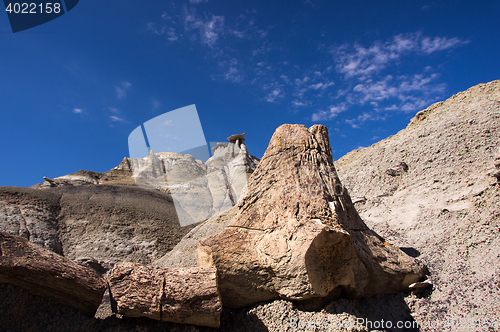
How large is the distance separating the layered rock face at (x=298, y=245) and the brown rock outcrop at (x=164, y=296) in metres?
0.49

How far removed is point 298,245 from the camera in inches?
104

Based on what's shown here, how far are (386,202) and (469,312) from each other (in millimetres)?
4039

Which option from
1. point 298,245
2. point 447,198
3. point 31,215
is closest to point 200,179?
point 31,215

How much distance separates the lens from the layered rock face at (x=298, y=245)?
2641 mm

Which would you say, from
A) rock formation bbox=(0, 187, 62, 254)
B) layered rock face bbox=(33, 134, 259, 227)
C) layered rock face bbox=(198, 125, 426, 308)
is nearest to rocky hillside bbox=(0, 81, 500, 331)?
layered rock face bbox=(198, 125, 426, 308)

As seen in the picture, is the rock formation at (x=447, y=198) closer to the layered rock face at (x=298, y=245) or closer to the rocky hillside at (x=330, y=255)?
the rocky hillside at (x=330, y=255)

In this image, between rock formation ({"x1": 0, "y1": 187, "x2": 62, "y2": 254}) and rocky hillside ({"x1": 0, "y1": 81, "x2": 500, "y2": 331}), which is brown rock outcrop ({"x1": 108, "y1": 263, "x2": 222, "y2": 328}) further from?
rock formation ({"x1": 0, "y1": 187, "x2": 62, "y2": 254})

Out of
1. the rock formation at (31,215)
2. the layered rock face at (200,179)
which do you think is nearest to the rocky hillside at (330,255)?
the rock formation at (31,215)

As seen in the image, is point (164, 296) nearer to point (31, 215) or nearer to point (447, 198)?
point (447, 198)

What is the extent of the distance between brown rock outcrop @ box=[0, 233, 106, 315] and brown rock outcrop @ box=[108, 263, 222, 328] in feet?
0.60

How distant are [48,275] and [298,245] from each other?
215cm

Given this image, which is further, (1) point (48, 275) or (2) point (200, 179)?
(2) point (200, 179)

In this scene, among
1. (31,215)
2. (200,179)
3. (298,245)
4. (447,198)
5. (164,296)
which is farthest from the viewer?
(200,179)

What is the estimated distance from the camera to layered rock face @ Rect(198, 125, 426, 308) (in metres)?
2.64
